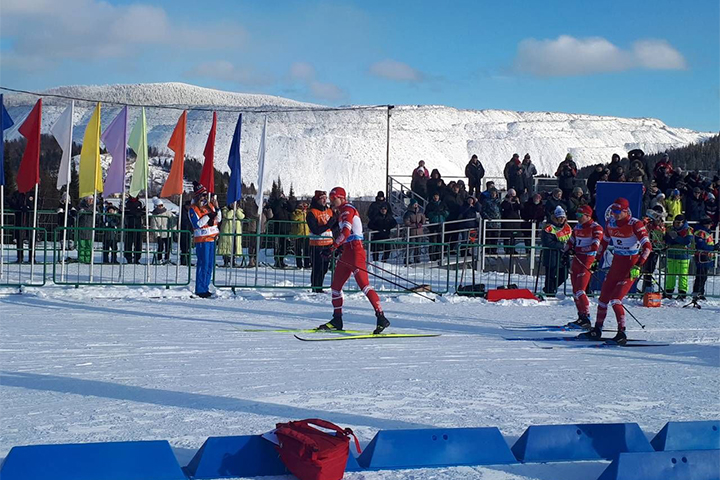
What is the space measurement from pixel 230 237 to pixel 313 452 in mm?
15019

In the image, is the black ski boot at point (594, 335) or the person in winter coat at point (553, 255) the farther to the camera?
the person in winter coat at point (553, 255)

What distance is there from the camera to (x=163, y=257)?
19.6 m

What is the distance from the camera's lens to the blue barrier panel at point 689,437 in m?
5.97

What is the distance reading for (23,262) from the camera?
1978cm

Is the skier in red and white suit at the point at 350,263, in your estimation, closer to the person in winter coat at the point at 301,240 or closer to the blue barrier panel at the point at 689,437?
the person in winter coat at the point at 301,240

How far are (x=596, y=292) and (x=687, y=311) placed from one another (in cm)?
229

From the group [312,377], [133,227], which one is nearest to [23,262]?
[133,227]

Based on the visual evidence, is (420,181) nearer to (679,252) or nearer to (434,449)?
(679,252)

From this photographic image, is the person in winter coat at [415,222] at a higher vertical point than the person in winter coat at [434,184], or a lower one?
lower

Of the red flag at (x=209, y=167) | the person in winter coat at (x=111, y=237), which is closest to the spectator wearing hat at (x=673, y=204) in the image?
the red flag at (x=209, y=167)

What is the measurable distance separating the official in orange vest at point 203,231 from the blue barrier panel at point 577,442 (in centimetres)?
1026

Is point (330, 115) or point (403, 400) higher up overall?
point (330, 115)

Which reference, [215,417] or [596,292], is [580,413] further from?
[596,292]

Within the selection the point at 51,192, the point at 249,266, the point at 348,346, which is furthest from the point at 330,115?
the point at 348,346
